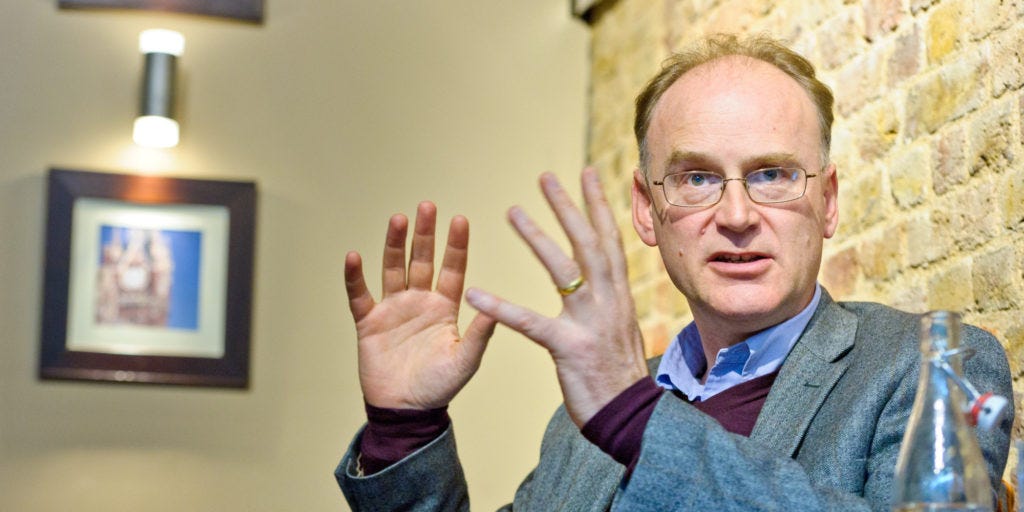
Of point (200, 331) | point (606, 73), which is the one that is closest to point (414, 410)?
point (200, 331)

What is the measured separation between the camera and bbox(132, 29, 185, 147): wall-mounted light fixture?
423cm

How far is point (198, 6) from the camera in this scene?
173 inches

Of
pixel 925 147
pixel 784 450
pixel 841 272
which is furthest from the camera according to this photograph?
pixel 841 272

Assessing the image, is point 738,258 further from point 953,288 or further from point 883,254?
point 883,254

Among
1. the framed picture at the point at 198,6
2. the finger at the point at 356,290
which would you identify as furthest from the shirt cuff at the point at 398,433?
the framed picture at the point at 198,6

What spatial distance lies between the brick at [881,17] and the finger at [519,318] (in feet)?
5.47

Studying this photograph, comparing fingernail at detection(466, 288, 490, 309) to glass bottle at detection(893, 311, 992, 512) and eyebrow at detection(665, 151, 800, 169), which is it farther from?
eyebrow at detection(665, 151, 800, 169)

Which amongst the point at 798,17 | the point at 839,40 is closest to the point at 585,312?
the point at 839,40

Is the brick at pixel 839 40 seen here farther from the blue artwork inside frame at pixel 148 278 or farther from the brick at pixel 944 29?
the blue artwork inside frame at pixel 148 278

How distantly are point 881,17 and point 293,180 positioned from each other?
211cm

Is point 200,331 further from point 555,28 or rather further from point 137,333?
point 555,28

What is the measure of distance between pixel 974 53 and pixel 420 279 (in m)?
1.14

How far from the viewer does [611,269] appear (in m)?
1.43

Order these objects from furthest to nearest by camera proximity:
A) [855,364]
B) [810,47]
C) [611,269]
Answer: [810,47] → [855,364] → [611,269]
